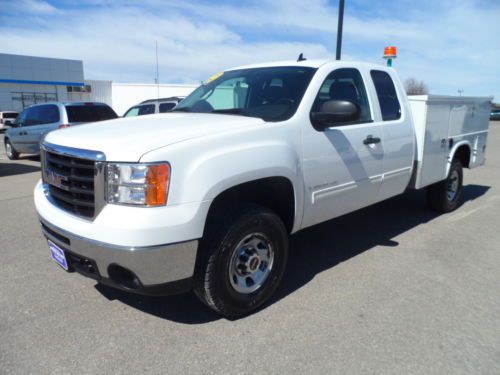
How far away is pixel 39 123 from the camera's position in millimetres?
11203

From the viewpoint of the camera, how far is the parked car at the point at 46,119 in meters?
10.4

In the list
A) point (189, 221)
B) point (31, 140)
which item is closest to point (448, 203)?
point (189, 221)

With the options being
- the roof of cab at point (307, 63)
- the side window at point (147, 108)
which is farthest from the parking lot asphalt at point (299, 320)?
the side window at point (147, 108)

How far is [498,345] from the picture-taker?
9.02 ft

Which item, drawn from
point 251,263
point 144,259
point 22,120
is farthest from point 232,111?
point 22,120

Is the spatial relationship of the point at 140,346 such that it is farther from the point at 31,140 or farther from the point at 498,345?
the point at 31,140

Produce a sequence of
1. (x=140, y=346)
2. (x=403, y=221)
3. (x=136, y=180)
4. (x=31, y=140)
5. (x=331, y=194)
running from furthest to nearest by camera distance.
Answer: (x=31, y=140), (x=403, y=221), (x=331, y=194), (x=140, y=346), (x=136, y=180)

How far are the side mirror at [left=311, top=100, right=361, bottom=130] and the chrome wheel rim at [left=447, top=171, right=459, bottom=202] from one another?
328 centimetres

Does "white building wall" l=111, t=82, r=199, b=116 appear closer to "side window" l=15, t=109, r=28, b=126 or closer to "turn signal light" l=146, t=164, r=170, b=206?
"side window" l=15, t=109, r=28, b=126

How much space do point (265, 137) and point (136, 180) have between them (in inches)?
40.6

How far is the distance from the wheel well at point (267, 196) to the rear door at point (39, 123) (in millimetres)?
8959

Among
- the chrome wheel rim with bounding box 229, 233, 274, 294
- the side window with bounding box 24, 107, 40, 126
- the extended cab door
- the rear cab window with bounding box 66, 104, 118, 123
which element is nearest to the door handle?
the extended cab door

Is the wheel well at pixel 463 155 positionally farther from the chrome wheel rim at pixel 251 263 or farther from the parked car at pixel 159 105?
the parked car at pixel 159 105

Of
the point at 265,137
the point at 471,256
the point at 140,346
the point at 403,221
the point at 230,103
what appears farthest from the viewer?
the point at 403,221
